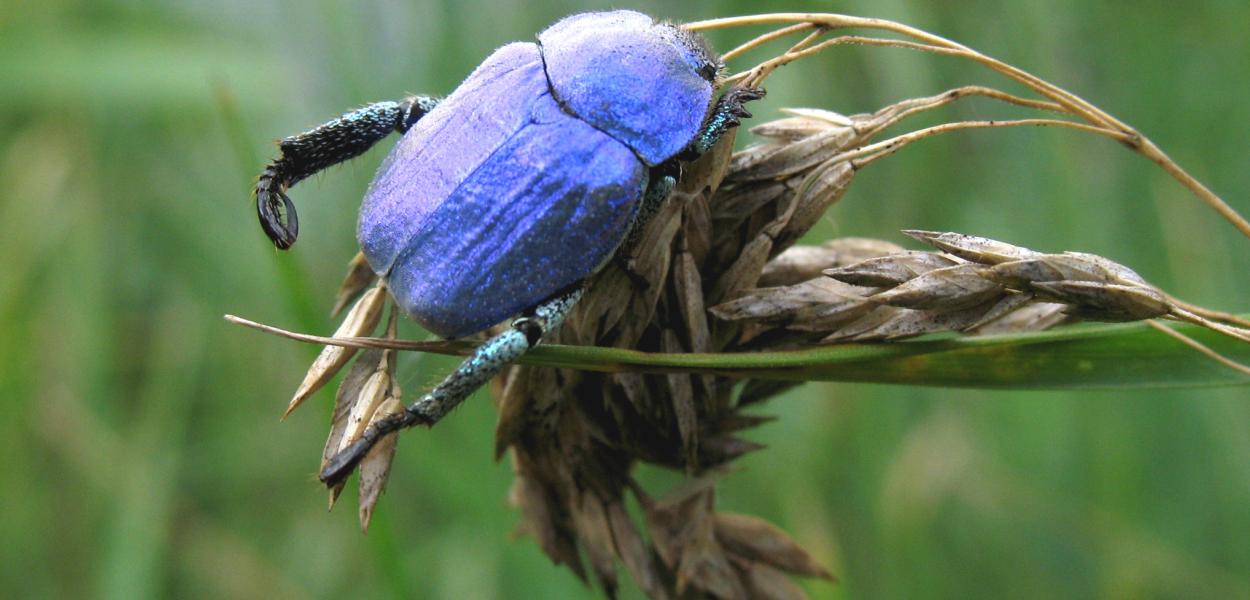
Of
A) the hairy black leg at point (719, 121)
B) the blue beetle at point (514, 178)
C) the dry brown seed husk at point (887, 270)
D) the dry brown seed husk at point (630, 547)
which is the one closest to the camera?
the dry brown seed husk at point (887, 270)

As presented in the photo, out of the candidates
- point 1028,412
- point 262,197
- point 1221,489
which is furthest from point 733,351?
point 1221,489

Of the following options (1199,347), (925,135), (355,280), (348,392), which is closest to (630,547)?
(348,392)

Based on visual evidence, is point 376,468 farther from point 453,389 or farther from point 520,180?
point 520,180

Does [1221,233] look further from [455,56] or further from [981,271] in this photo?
[455,56]

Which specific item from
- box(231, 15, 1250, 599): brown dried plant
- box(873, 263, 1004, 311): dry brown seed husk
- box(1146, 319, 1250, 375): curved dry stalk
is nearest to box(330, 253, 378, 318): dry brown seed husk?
A: box(231, 15, 1250, 599): brown dried plant

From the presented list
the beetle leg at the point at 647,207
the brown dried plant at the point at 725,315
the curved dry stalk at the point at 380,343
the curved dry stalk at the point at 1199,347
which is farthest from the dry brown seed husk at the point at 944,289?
the curved dry stalk at the point at 380,343

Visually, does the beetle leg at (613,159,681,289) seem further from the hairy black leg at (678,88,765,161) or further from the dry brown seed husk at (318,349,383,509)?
the dry brown seed husk at (318,349,383,509)

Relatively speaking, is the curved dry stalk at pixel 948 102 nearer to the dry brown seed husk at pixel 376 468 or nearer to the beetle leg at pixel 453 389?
the beetle leg at pixel 453 389
